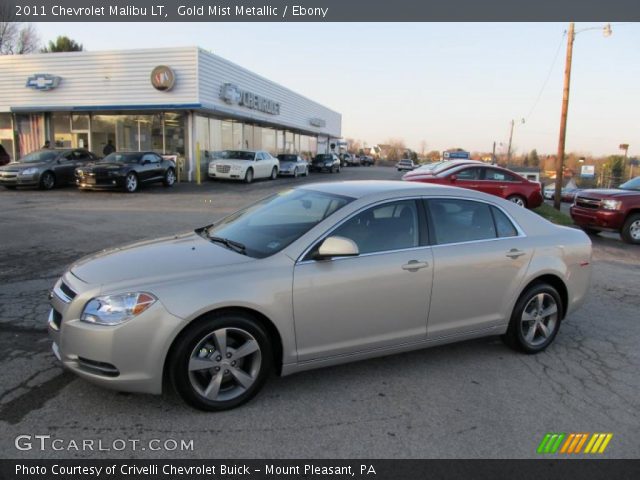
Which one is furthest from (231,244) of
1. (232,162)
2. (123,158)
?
(232,162)

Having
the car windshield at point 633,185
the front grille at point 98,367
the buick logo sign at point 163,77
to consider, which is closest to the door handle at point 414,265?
the front grille at point 98,367

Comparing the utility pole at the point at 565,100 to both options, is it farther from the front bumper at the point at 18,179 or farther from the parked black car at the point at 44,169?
the front bumper at the point at 18,179

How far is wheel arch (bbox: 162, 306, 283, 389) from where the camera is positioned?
3.21 m

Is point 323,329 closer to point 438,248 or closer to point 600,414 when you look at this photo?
point 438,248

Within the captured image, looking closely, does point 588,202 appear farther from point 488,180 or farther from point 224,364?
point 224,364

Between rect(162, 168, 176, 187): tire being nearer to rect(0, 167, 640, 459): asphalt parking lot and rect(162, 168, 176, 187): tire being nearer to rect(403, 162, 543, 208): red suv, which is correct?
rect(403, 162, 543, 208): red suv

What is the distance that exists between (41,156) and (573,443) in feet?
66.9

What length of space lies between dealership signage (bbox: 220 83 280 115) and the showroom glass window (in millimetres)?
24187

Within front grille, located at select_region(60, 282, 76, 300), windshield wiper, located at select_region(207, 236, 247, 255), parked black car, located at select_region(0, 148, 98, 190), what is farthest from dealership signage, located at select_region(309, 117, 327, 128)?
front grille, located at select_region(60, 282, 76, 300)

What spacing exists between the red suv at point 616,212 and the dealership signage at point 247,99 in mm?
19704

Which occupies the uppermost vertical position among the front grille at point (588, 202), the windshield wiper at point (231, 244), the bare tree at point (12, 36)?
the bare tree at point (12, 36)

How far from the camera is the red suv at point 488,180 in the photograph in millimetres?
14141

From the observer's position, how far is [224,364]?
3350 millimetres

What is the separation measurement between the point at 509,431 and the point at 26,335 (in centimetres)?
419
